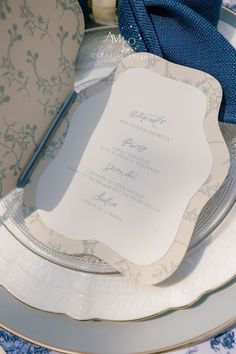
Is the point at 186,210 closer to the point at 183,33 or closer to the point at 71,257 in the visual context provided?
the point at 71,257

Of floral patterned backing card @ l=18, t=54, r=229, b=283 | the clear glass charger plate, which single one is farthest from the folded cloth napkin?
the clear glass charger plate

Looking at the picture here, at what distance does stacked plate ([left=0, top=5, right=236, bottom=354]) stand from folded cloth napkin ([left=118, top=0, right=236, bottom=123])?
0.12 meters

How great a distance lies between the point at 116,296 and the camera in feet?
1.41

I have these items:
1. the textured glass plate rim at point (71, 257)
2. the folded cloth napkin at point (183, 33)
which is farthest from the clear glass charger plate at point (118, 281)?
the folded cloth napkin at point (183, 33)

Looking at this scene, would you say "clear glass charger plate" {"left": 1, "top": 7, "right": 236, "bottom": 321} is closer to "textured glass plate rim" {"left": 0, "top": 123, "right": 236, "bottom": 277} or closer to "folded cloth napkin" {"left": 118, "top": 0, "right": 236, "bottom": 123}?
"textured glass plate rim" {"left": 0, "top": 123, "right": 236, "bottom": 277}

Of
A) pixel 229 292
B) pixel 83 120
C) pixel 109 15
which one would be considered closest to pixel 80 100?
pixel 83 120

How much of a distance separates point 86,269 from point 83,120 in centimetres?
16

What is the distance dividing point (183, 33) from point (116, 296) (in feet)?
1.02

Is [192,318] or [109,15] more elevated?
[109,15]

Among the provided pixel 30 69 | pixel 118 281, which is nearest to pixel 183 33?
pixel 30 69

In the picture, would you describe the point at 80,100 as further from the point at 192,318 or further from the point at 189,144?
the point at 192,318

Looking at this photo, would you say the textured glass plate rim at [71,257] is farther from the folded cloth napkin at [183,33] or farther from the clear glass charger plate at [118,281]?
the folded cloth napkin at [183,33]

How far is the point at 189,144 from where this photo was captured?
0.46m

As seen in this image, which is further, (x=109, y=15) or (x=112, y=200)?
(x=109, y=15)
